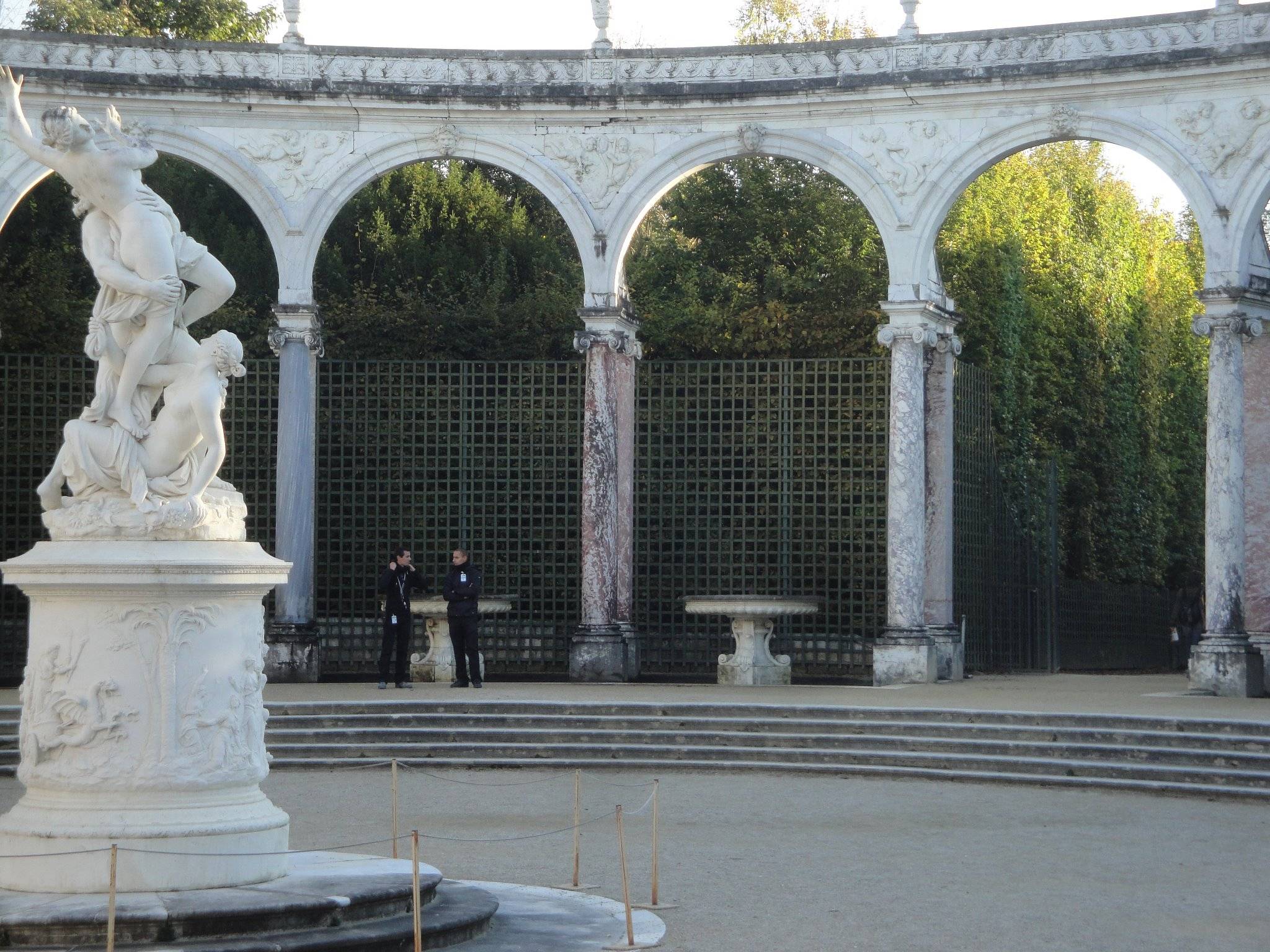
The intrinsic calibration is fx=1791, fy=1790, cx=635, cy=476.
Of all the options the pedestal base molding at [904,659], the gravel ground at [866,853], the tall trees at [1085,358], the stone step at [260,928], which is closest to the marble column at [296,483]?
the gravel ground at [866,853]

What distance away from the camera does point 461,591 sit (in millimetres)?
17766

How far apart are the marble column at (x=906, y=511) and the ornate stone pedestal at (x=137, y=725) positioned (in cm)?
1129

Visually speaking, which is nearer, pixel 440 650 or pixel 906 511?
pixel 906 511

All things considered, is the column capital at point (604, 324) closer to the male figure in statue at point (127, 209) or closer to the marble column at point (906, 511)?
the marble column at point (906, 511)

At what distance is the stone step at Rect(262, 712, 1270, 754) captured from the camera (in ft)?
48.5

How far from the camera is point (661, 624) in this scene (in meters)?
20.7

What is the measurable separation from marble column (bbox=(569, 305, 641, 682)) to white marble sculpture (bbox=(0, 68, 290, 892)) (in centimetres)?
1076

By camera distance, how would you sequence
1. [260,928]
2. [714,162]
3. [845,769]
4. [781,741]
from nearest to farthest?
[260,928]
[845,769]
[781,741]
[714,162]

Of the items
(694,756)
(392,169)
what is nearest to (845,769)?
(694,756)

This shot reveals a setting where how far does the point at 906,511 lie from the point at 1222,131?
5.01 m

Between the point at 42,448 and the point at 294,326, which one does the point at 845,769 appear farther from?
the point at 42,448

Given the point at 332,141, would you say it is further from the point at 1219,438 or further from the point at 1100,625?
the point at 1100,625

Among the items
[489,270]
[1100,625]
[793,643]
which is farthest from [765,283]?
[793,643]

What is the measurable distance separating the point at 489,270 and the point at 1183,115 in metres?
14.2
